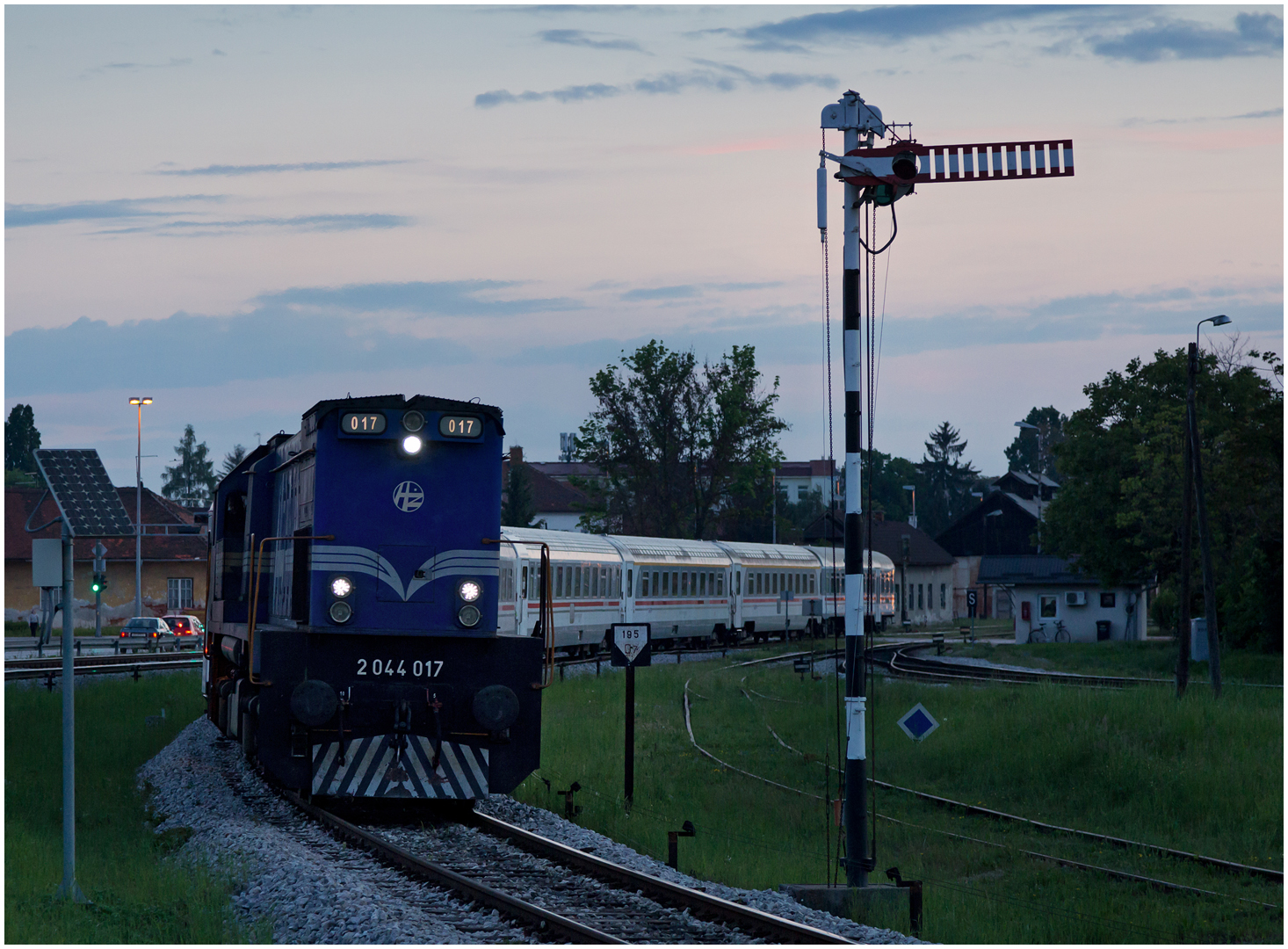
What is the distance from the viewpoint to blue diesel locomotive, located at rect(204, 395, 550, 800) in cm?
1351

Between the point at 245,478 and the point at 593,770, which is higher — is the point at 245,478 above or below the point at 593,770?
above

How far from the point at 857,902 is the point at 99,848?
7.57 meters

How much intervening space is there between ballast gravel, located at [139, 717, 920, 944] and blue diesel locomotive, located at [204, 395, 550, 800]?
0.85 meters

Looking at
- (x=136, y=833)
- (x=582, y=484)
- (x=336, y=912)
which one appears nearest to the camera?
Answer: (x=336, y=912)

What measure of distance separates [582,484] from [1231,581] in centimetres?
3446

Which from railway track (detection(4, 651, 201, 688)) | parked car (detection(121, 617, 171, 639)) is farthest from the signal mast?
parked car (detection(121, 617, 171, 639))

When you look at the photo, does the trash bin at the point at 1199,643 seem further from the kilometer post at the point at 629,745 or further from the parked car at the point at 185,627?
the parked car at the point at 185,627

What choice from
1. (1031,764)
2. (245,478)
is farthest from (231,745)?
(1031,764)

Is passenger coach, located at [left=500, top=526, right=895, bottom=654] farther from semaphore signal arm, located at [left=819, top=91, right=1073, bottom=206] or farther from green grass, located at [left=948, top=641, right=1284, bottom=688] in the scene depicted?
semaphore signal arm, located at [left=819, top=91, right=1073, bottom=206]

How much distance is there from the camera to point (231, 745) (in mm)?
21266

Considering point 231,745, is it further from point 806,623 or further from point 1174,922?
point 806,623

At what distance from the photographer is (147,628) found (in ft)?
162

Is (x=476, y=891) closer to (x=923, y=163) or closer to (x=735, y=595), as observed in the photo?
(x=923, y=163)

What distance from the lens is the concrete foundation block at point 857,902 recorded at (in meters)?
11.6
